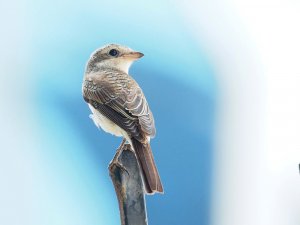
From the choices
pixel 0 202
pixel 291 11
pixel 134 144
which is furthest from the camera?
pixel 291 11

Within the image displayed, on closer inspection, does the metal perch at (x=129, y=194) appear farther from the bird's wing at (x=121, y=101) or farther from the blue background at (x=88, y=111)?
the blue background at (x=88, y=111)

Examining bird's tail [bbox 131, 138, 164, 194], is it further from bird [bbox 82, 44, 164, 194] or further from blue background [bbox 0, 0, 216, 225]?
blue background [bbox 0, 0, 216, 225]

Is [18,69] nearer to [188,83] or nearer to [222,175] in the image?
[188,83]

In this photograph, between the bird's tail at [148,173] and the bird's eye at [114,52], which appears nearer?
the bird's tail at [148,173]

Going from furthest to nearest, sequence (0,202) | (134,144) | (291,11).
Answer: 1. (291,11)
2. (0,202)
3. (134,144)

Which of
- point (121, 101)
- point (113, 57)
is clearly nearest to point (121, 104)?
point (121, 101)

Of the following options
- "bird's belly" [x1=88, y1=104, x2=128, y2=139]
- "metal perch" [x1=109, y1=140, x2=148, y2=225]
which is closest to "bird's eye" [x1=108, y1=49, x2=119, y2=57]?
"bird's belly" [x1=88, y1=104, x2=128, y2=139]

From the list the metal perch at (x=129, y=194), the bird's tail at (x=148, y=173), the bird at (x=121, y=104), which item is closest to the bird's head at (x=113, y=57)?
the bird at (x=121, y=104)

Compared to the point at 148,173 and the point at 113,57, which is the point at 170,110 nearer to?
the point at 113,57

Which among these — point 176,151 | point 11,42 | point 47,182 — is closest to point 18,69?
point 11,42
